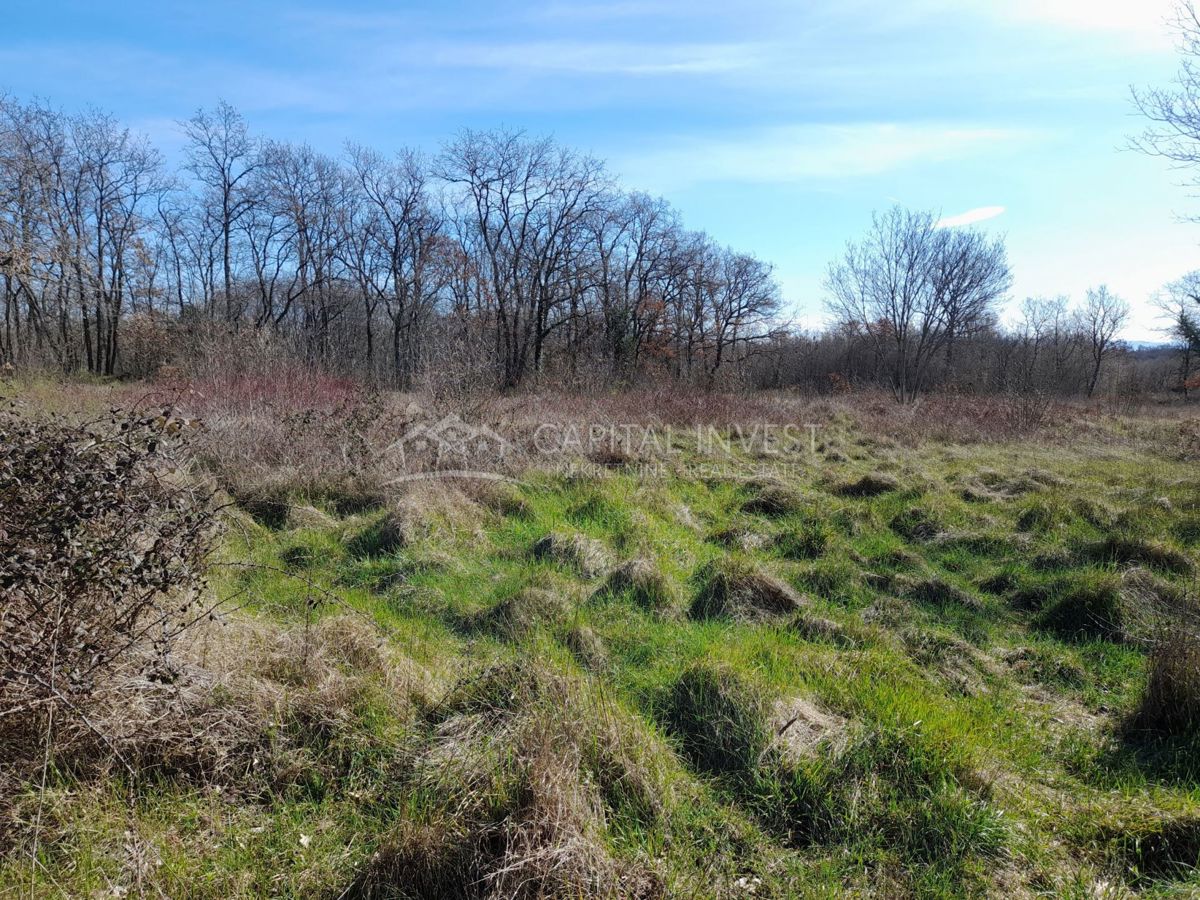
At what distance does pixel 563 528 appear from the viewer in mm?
6926

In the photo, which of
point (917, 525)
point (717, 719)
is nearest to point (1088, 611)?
point (917, 525)

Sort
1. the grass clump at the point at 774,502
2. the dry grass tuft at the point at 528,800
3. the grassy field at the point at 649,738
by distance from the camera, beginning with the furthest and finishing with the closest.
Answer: the grass clump at the point at 774,502 → the grassy field at the point at 649,738 → the dry grass tuft at the point at 528,800

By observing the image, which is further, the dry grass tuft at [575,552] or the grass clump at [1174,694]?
the dry grass tuft at [575,552]

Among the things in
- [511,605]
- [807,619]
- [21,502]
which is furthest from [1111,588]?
[21,502]

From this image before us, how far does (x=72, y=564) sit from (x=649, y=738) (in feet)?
8.56

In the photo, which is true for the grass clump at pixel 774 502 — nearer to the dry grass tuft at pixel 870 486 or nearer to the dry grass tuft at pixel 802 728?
the dry grass tuft at pixel 870 486

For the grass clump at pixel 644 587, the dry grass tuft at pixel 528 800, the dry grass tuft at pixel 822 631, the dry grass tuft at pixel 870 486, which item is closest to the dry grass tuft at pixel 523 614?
the grass clump at pixel 644 587

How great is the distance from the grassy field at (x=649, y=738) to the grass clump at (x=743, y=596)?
21 millimetres

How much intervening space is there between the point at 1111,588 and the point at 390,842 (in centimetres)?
547

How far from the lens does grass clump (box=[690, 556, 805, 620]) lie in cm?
494

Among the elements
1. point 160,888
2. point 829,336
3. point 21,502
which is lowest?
point 160,888

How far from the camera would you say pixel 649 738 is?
9.80 feet

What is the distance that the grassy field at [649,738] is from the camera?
95.0 inches

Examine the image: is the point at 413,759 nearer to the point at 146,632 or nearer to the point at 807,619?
the point at 146,632
